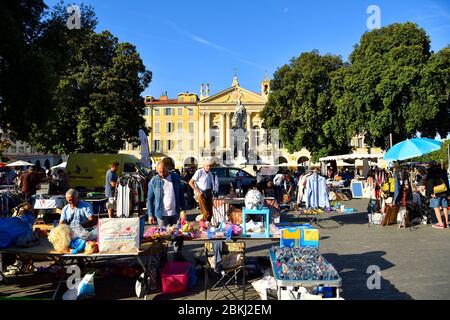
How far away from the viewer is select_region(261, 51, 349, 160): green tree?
37094 millimetres

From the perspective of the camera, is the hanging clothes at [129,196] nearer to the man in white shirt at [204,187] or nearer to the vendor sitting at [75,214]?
the man in white shirt at [204,187]

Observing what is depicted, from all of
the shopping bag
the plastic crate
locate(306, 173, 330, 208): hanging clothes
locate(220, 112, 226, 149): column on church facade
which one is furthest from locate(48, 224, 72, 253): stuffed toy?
locate(220, 112, 226, 149): column on church facade

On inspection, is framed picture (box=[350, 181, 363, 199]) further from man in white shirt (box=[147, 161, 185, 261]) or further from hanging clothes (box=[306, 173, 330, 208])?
man in white shirt (box=[147, 161, 185, 261])

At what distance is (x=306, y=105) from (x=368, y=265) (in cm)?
3156

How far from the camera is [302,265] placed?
475cm

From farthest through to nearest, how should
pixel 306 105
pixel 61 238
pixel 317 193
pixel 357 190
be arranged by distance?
pixel 306 105, pixel 357 190, pixel 317 193, pixel 61 238

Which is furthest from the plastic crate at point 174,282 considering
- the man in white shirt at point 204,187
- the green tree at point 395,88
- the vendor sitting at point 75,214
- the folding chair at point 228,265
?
the green tree at point 395,88

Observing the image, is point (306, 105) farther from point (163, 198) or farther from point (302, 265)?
point (302, 265)

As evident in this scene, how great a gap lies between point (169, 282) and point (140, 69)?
2796 cm

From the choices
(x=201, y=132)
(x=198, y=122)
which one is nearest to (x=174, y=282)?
(x=201, y=132)

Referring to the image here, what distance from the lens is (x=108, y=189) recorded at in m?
12.1

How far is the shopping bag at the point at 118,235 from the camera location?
509 cm

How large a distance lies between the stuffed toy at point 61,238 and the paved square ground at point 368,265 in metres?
0.79

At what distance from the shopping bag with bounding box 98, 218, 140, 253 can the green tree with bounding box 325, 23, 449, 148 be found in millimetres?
26342
